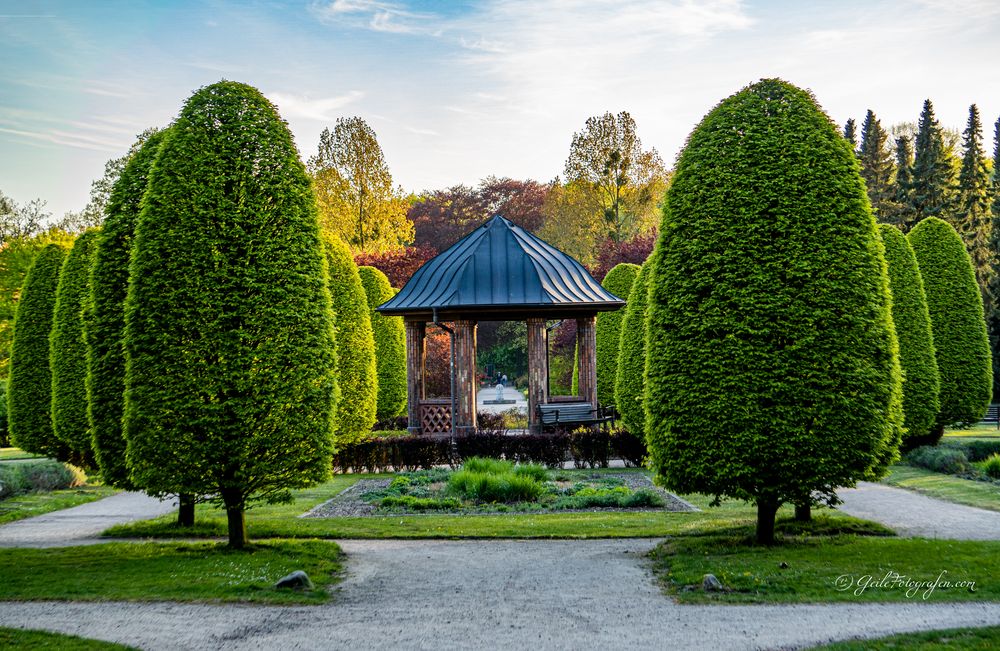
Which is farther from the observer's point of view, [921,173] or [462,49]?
[921,173]

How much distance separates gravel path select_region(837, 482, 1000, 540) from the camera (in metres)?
10.2

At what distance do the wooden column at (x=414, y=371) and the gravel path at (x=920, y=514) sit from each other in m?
10.8

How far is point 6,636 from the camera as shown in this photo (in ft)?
19.9

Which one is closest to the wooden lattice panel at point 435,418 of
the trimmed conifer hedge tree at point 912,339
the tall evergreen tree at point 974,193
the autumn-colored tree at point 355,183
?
the trimmed conifer hedge tree at point 912,339

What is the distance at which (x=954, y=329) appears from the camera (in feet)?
65.2

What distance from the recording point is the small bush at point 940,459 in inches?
651

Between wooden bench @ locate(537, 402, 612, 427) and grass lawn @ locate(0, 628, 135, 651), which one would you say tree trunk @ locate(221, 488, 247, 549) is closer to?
grass lawn @ locate(0, 628, 135, 651)

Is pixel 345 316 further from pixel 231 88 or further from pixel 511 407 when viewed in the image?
pixel 511 407

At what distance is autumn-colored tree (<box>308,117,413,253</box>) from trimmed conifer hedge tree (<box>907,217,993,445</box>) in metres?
23.5

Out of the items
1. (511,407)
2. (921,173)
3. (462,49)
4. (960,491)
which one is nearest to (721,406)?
(960,491)

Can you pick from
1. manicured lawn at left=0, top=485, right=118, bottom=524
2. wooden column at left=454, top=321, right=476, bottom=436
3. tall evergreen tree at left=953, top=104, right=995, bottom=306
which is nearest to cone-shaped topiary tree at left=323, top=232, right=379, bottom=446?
wooden column at left=454, top=321, right=476, bottom=436

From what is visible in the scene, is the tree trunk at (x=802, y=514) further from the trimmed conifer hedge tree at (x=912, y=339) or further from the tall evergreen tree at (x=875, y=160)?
the tall evergreen tree at (x=875, y=160)

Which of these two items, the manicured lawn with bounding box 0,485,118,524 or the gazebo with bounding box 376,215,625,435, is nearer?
the manicured lawn with bounding box 0,485,118,524

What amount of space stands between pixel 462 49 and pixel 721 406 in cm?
964
